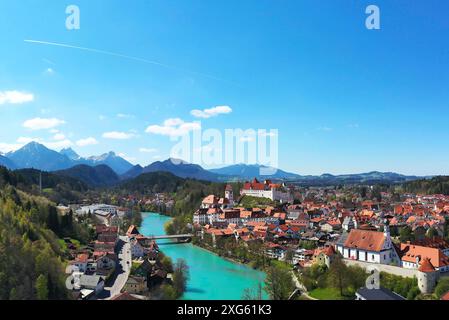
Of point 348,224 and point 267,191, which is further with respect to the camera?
point 267,191

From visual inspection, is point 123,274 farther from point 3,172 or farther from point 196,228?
point 3,172

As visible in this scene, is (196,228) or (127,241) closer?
(127,241)

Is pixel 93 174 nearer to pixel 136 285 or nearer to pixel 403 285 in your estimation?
pixel 136 285

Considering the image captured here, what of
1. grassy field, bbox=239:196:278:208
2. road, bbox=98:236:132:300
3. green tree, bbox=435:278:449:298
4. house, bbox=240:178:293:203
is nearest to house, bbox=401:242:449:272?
green tree, bbox=435:278:449:298

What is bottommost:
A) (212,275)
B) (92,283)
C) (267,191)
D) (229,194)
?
(212,275)

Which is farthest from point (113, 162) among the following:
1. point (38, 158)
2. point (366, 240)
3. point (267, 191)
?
point (366, 240)

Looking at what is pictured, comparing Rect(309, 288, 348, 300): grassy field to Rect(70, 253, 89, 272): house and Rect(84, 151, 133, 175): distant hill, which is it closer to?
Rect(70, 253, 89, 272): house
